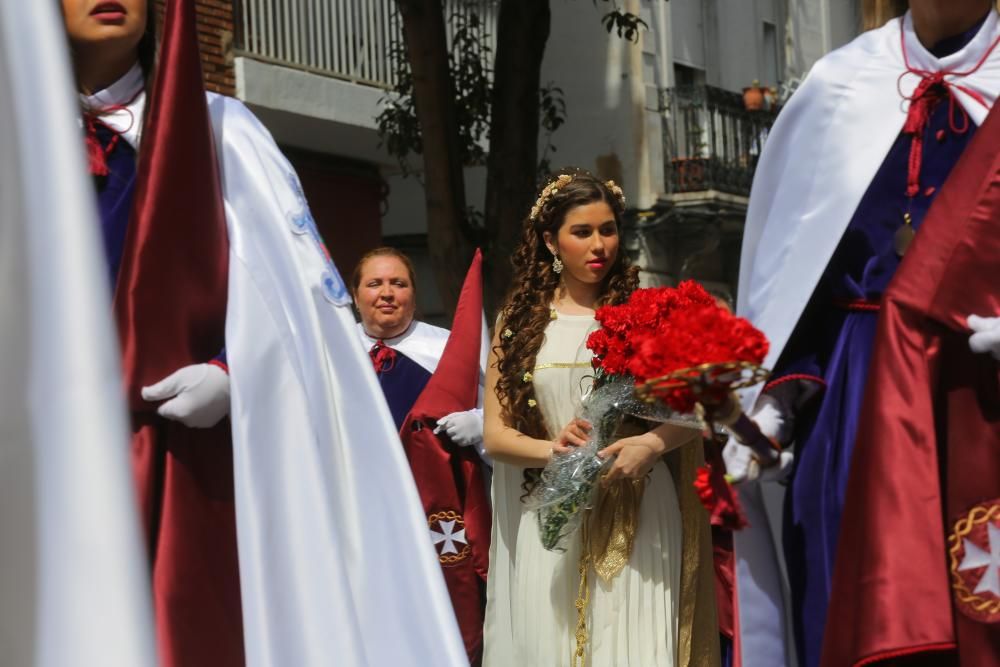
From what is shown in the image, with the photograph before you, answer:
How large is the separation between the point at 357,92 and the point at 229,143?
1199cm

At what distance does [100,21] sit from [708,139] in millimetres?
19310

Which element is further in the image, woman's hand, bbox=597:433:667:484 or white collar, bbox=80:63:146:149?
woman's hand, bbox=597:433:667:484

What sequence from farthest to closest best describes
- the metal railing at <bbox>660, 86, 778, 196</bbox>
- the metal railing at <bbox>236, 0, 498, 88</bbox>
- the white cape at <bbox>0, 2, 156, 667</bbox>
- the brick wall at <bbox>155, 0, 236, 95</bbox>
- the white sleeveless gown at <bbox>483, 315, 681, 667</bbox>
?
the metal railing at <bbox>660, 86, 778, 196</bbox>, the metal railing at <bbox>236, 0, 498, 88</bbox>, the brick wall at <bbox>155, 0, 236, 95</bbox>, the white sleeveless gown at <bbox>483, 315, 681, 667</bbox>, the white cape at <bbox>0, 2, 156, 667</bbox>

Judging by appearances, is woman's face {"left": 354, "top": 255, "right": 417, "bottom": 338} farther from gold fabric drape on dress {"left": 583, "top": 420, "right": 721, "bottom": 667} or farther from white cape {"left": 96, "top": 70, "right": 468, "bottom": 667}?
white cape {"left": 96, "top": 70, "right": 468, "bottom": 667}

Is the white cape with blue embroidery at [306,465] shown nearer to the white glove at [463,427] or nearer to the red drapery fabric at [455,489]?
the white glove at [463,427]

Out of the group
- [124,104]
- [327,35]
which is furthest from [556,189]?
[327,35]

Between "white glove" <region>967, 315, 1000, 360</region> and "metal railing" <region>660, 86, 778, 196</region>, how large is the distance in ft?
60.2

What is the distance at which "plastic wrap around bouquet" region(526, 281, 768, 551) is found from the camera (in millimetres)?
3471

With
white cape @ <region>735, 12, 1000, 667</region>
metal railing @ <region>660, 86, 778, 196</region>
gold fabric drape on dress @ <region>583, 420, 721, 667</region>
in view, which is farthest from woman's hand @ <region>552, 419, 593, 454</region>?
metal railing @ <region>660, 86, 778, 196</region>

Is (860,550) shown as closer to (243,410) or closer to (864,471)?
(864,471)

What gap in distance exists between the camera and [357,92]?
1587 centimetres

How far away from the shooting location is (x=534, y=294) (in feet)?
19.4

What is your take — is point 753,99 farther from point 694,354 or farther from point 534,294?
point 694,354

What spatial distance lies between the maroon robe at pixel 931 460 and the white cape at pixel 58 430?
1.72 metres
